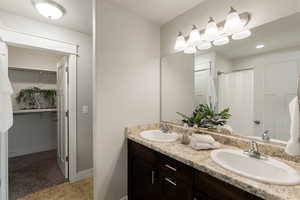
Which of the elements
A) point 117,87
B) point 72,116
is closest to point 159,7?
point 117,87

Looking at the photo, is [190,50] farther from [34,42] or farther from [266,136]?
[34,42]

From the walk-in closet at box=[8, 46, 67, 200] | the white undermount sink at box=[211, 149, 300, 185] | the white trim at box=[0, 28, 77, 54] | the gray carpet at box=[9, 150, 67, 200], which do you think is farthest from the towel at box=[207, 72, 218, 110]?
the walk-in closet at box=[8, 46, 67, 200]

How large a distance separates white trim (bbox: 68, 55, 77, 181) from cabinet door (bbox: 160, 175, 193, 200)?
62.8 inches

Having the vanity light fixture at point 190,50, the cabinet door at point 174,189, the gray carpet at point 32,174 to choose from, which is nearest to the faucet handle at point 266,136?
the cabinet door at point 174,189

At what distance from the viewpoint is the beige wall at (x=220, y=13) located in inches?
44.4

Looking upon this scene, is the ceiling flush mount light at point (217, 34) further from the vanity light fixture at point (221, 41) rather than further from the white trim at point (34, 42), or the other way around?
the white trim at point (34, 42)

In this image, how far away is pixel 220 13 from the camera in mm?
1474

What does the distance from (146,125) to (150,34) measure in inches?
50.4

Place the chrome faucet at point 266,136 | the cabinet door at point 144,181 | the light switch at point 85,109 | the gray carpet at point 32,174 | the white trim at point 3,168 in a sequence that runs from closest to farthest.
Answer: the chrome faucet at point 266,136 < the cabinet door at point 144,181 < the white trim at point 3,168 < the gray carpet at point 32,174 < the light switch at point 85,109

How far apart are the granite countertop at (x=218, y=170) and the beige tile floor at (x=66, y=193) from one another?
115 centimetres

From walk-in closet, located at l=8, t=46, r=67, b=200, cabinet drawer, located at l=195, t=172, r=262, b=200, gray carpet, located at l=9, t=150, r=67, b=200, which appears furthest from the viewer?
walk-in closet, located at l=8, t=46, r=67, b=200

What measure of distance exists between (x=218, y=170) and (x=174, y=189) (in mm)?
486

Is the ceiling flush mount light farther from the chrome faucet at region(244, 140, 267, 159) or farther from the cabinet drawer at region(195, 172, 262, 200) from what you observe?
the cabinet drawer at region(195, 172, 262, 200)

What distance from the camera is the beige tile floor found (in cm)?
187
